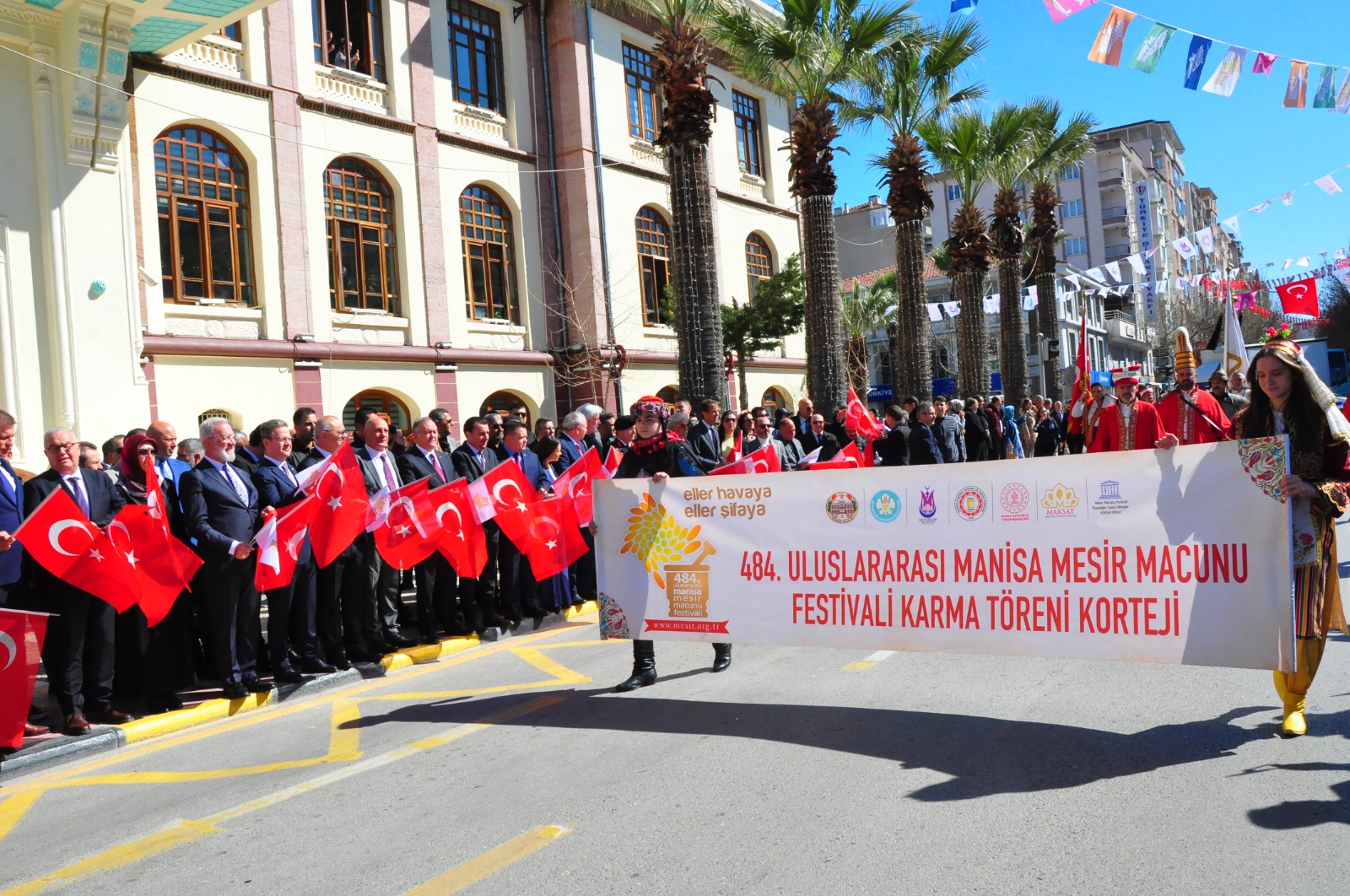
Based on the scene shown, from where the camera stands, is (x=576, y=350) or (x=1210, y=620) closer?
(x=1210, y=620)

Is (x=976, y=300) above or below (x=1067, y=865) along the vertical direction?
above

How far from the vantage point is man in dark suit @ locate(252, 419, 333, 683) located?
302 inches

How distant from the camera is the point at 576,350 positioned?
2378 centimetres

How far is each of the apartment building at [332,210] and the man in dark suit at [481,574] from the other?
759cm

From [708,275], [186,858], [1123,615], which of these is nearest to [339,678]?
[186,858]

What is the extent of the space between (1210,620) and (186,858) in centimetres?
480

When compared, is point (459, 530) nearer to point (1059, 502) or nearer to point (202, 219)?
point (1059, 502)

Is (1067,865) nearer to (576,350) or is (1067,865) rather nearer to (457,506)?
(457,506)

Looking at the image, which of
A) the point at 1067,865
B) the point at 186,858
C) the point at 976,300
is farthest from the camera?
the point at 976,300

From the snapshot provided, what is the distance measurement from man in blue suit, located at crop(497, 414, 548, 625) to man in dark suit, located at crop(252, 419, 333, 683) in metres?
2.07

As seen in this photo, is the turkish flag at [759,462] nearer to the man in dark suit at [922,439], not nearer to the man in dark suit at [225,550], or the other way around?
the man in dark suit at [922,439]

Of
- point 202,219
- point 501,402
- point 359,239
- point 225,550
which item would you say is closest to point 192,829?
point 225,550

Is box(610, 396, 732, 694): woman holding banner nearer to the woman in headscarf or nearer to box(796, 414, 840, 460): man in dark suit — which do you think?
the woman in headscarf

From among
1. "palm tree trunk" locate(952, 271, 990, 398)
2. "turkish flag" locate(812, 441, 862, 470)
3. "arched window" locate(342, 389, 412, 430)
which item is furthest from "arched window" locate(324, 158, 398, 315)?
"palm tree trunk" locate(952, 271, 990, 398)
